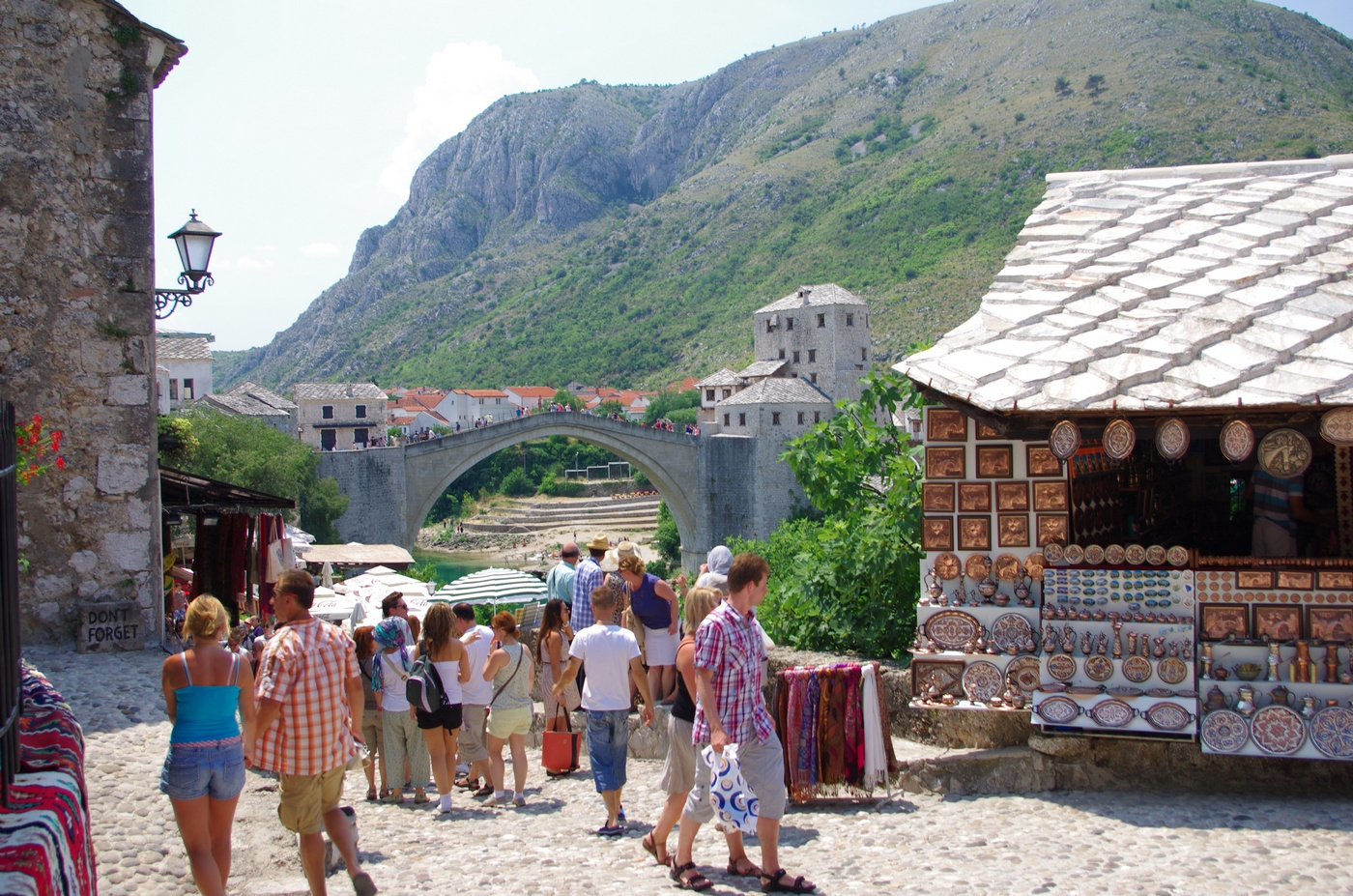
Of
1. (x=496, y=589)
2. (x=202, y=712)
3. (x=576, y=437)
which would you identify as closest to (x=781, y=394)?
(x=576, y=437)

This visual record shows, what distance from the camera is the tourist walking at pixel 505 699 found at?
590 centimetres

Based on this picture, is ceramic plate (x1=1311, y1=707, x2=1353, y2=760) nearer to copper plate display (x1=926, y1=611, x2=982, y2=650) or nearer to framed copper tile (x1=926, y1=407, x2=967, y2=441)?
copper plate display (x1=926, y1=611, x2=982, y2=650)

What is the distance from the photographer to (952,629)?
A: 618 centimetres

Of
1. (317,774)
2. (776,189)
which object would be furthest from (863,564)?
(776,189)

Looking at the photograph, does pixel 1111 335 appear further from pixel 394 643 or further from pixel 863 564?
pixel 394 643

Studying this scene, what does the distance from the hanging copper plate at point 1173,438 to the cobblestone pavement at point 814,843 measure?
1.70 m

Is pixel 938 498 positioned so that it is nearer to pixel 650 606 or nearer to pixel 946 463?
pixel 946 463

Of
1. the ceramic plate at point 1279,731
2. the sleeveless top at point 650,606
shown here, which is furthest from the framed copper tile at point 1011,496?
the sleeveless top at point 650,606

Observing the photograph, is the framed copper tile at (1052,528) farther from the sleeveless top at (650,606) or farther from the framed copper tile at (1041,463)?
the sleeveless top at (650,606)

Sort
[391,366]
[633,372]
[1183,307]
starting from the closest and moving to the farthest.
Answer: [1183,307] → [633,372] → [391,366]

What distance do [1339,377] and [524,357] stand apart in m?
81.5

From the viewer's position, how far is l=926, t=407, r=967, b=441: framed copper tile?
6.30 m

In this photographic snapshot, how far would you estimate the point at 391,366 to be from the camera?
A: 95000 mm

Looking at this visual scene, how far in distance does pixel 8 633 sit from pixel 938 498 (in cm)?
490
